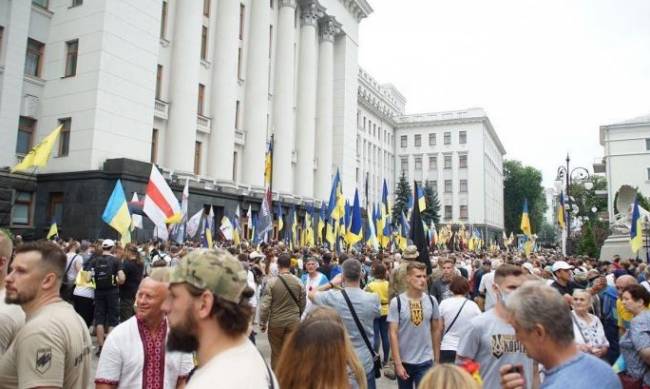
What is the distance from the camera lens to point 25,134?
906 inches

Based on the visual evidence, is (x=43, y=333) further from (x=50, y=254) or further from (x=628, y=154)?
(x=628, y=154)

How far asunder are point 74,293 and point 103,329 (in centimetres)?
114

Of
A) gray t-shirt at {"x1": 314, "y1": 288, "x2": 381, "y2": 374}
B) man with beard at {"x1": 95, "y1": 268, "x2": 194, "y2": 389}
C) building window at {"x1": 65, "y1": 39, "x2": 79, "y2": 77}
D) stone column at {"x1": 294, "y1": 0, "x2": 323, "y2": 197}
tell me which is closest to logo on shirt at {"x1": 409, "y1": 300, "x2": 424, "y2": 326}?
gray t-shirt at {"x1": 314, "y1": 288, "x2": 381, "y2": 374}

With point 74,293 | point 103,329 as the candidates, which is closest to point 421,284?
point 103,329

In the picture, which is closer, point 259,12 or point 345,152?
point 259,12

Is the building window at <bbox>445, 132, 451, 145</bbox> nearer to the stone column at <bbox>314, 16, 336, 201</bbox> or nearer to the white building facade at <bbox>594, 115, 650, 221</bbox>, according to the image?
the white building facade at <bbox>594, 115, 650, 221</bbox>

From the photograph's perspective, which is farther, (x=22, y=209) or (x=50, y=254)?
(x=22, y=209)

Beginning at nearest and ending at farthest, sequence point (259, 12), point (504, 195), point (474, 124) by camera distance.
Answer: point (259, 12), point (474, 124), point (504, 195)

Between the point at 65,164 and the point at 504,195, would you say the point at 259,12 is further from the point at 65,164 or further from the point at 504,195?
the point at 504,195

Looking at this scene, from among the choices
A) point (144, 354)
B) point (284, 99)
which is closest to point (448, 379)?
point (144, 354)

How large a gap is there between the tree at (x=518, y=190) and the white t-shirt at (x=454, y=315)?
101m

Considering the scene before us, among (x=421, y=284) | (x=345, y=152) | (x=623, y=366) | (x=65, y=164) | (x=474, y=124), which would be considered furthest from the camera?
(x=474, y=124)

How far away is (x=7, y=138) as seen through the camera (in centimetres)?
2152

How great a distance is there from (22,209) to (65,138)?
12.6ft
